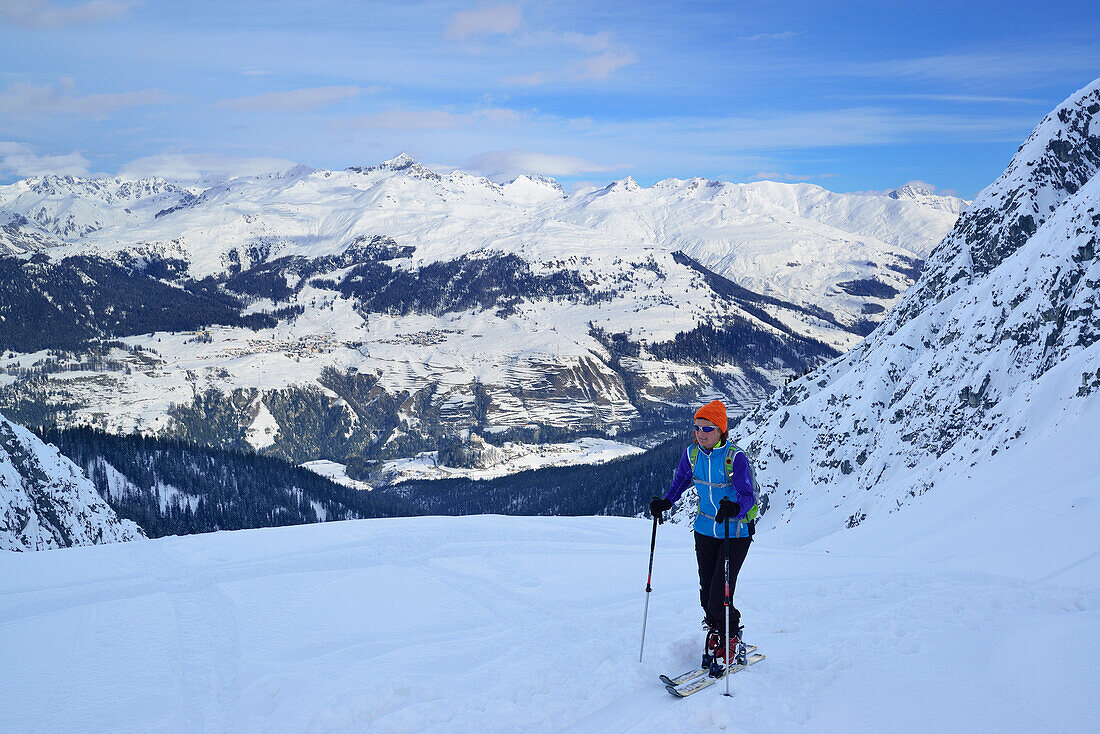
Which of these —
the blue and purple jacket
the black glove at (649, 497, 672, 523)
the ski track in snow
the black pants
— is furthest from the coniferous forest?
the blue and purple jacket

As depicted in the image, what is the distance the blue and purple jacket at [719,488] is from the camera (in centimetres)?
899

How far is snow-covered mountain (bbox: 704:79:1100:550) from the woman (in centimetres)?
1121

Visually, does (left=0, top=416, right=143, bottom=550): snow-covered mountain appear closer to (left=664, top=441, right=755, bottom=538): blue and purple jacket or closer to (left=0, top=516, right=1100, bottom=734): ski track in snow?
(left=0, top=516, right=1100, bottom=734): ski track in snow

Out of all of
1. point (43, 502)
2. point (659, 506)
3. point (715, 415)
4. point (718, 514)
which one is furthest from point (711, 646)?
point (43, 502)

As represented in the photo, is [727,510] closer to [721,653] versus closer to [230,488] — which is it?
[721,653]

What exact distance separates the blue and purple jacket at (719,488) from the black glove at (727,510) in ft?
0.96

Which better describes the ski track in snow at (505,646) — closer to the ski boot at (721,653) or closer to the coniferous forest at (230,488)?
the ski boot at (721,653)

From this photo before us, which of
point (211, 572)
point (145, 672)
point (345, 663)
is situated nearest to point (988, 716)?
point (345, 663)

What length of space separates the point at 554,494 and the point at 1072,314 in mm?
144010

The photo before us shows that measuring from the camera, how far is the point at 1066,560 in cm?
1377

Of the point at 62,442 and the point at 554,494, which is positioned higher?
the point at 62,442

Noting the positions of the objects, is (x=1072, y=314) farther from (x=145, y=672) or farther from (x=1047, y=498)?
(x=145, y=672)

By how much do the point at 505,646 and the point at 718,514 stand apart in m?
4.07

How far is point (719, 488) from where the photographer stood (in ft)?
30.0
